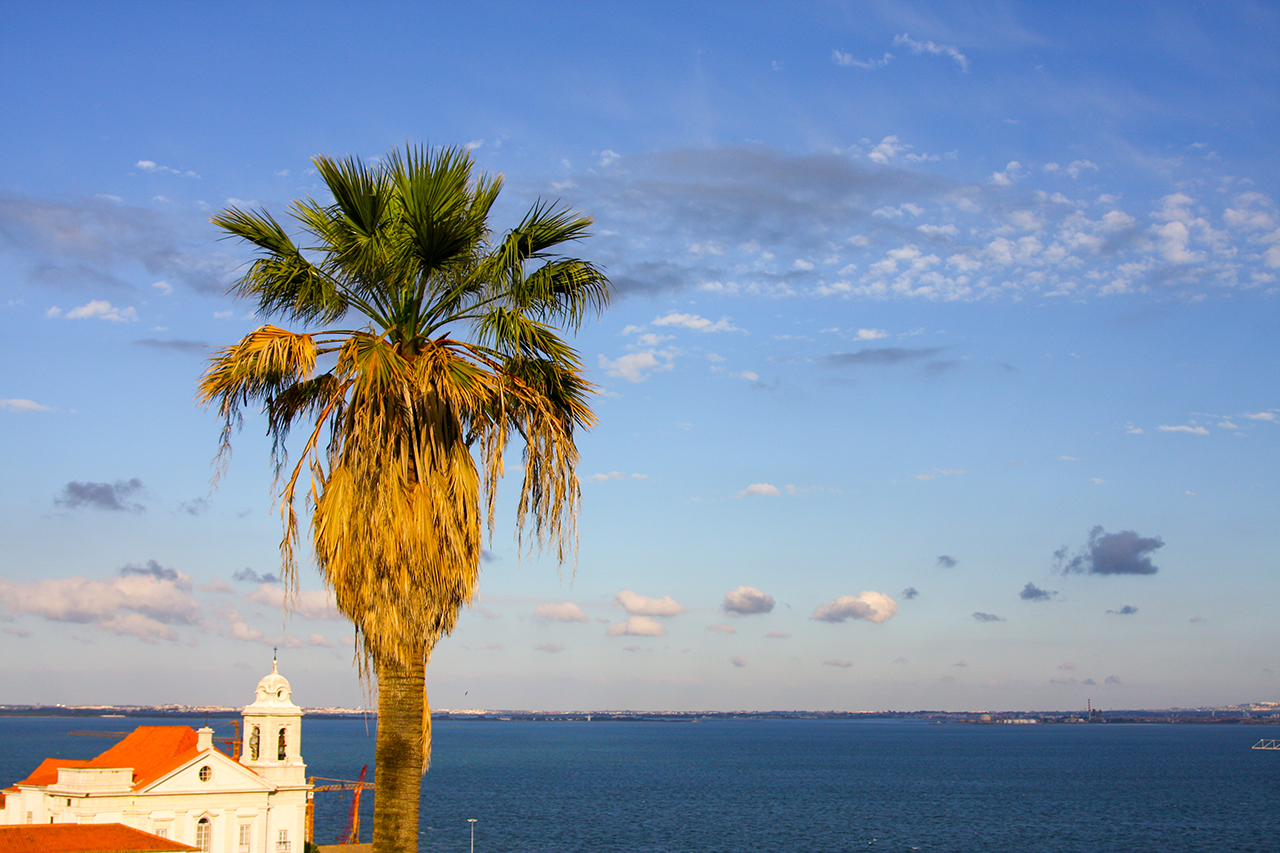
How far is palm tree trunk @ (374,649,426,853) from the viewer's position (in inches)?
451

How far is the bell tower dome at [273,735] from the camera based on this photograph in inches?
1997

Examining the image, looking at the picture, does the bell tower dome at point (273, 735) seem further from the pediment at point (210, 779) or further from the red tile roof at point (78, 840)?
the red tile roof at point (78, 840)

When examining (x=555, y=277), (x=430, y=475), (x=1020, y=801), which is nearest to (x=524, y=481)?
(x=430, y=475)

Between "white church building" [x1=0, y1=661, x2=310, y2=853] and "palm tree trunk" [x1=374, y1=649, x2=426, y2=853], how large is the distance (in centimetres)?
3951

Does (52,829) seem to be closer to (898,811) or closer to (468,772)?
(898,811)

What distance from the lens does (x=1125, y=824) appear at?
10994 centimetres

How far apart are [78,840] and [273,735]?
15.8m

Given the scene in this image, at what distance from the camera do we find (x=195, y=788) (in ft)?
155

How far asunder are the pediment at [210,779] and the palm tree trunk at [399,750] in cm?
4027

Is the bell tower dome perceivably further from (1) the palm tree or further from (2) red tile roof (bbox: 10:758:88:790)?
(1) the palm tree

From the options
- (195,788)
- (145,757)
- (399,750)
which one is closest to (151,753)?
(145,757)

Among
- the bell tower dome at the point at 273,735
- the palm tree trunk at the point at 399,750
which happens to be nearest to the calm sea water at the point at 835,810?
the bell tower dome at the point at 273,735

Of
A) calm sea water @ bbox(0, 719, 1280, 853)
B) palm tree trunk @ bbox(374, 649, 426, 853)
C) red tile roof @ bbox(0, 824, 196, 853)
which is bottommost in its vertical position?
calm sea water @ bbox(0, 719, 1280, 853)

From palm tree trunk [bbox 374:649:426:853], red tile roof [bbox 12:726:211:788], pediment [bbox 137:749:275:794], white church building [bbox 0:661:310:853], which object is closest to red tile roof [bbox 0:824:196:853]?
white church building [bbox 0:661:310:853]
